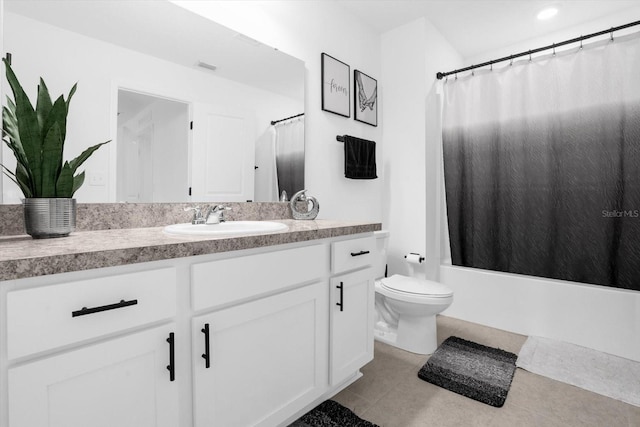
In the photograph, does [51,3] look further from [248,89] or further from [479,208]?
[479,208]

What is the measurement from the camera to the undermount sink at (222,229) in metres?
1.04

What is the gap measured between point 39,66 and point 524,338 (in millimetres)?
3020

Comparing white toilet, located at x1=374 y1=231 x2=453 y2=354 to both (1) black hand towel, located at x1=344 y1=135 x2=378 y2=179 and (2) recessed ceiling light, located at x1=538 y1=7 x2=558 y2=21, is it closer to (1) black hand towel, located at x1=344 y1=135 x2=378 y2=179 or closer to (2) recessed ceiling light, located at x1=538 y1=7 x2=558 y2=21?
(1) black hand towel, located at x1=344 y1=135 x2=378 y2=179

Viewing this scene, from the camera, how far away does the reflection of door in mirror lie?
127 cm

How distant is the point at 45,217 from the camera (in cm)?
94

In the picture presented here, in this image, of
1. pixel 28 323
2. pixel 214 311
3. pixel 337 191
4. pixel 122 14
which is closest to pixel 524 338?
pixel 337 191

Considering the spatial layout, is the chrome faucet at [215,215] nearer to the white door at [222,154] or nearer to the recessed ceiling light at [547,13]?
the white door at [222,154]

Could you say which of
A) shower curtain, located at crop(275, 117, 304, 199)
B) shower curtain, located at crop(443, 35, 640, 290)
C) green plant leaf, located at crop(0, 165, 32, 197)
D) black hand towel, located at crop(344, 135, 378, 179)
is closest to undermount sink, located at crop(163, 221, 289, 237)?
green plant leaf, located at crop(0, 165, 32, 197)

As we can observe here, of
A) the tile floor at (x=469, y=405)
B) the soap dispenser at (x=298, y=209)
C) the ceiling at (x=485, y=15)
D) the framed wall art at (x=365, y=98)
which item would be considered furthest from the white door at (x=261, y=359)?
the ceiling at (x=485, y=15)

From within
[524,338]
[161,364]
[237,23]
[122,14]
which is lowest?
[524,338]

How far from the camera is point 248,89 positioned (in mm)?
1729

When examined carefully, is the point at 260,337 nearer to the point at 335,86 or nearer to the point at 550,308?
the point at 335,86

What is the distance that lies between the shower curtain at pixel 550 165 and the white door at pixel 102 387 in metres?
2.35

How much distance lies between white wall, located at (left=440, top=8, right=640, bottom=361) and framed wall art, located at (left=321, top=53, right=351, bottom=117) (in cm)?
157
